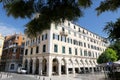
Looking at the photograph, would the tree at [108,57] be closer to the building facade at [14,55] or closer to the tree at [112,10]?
the building facade at [14,55]

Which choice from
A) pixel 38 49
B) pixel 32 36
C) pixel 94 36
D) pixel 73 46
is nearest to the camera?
pixel 32 36

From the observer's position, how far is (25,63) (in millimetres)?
37781

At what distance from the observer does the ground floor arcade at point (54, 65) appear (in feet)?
→ 96.1

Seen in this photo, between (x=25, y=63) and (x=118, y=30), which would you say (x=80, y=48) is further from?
(x=118, y=30)

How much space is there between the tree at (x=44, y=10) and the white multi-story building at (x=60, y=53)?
942 inches

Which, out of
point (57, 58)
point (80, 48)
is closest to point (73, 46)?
point (80, 48)

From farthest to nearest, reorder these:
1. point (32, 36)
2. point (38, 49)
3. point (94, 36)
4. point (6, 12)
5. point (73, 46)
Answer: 1. point (94, 36)
2. point (73, 46)
3. point (38, 49)
4. point (32, 36)
5. point (6, 12)

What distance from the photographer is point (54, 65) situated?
3195 centimetres

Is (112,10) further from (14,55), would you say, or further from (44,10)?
(14,55)

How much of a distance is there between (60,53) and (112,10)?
2951 centimetres

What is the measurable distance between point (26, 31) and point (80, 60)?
36.4m

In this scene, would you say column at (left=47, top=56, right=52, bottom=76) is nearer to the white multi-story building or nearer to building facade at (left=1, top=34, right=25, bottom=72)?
the white multi-story building

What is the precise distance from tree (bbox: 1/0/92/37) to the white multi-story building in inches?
942

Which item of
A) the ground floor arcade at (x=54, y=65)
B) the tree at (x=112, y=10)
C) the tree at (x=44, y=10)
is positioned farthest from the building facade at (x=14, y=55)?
the tree at (x=112, y=10)
